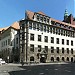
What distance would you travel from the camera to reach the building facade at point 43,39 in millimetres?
59653

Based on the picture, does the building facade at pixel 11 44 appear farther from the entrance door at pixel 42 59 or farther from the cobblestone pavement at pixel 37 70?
the cobblestone pavement at pixel 37 70

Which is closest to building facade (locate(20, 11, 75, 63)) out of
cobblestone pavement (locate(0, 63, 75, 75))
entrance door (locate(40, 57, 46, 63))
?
entrance door (locate(40, 57, 46, 63))

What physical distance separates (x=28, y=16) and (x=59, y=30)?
14765 millimetres

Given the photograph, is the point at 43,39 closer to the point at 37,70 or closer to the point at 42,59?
the point at 42,59

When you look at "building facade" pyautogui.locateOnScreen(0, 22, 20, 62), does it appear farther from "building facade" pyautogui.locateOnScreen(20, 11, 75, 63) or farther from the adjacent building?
"building facade" pyautogui.locateOnScreen(20, 11, 75, 63)

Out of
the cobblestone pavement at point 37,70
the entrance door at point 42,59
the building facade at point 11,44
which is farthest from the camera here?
the building facade at point 11,44

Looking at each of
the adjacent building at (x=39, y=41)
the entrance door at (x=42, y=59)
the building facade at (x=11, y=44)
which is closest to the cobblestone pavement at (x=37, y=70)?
the adjacent building at (x=39, y=41)

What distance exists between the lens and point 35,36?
61344mm

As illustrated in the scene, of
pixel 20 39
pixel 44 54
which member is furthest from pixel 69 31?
pixel 20 39

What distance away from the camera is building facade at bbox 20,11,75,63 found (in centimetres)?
5965

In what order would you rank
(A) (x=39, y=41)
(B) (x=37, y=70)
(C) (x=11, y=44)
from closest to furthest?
1. (B) (x=37, y=70)
2. (A) (x=39, y=41)
3. (C) (x=11, y=44)

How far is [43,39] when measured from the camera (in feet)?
210

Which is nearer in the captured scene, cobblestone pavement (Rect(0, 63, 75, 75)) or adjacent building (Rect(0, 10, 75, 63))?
cobblestone pavement (Rect(0, 63, 75, 75))

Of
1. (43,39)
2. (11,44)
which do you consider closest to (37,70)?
(43,39)
